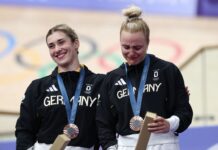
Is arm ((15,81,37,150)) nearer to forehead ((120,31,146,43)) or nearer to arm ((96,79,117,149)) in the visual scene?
arm ((96,79,117,149))

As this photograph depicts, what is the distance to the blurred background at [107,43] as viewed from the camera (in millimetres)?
5707

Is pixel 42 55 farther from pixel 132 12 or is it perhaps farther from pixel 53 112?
pixel 132 12

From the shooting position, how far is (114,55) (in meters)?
7.17

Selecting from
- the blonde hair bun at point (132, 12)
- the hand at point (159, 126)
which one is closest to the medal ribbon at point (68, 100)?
the blonde hair bun at point (132, 12)

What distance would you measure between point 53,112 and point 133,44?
0.59m

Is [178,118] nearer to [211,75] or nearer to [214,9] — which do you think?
[211,75]

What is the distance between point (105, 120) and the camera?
10.0 ft

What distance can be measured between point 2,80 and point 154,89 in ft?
13.3

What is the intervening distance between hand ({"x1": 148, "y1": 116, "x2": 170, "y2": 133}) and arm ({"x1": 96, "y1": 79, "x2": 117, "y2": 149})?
1.01ft

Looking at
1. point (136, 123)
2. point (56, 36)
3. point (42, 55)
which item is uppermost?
point (56, 36)

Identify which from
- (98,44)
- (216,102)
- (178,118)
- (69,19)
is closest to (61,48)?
(178,118)

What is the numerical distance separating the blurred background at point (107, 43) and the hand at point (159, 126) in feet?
4.14

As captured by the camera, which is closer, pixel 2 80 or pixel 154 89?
pixel 154 89

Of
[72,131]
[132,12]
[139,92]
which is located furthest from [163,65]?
[72,131]
